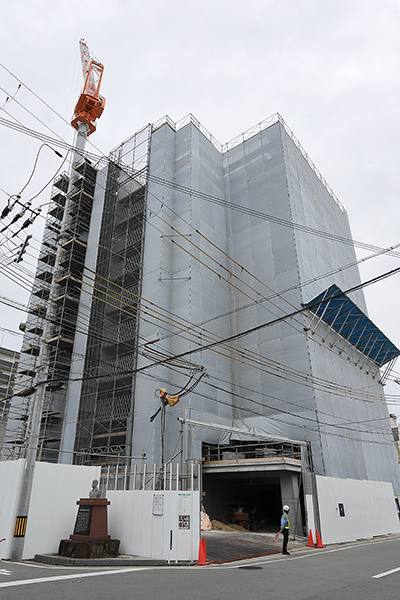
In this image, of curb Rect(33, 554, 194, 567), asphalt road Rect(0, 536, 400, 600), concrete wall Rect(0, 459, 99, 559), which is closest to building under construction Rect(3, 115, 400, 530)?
concrete wall Rect(0, 459, 99, 559)

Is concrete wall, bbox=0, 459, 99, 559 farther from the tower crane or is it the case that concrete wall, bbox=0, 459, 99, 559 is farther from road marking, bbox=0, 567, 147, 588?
the tower crane

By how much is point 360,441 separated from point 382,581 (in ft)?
74.1

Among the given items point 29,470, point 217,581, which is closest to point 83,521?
point 29,470

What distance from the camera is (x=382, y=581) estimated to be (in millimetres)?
8602

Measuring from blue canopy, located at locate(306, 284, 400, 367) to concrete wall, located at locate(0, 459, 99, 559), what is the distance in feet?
58.0

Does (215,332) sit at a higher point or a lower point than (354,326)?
lower

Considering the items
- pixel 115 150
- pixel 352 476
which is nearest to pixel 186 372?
pixel 352 476

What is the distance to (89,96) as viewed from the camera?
3500cm

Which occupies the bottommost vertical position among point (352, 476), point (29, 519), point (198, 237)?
point (29, 519)

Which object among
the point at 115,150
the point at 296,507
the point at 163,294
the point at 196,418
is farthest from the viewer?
the point at 115,150

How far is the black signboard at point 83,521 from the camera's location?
1195 cm

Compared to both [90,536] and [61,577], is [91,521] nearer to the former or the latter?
[90,536]

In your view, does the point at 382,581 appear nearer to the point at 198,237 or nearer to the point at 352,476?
the point at 352,476

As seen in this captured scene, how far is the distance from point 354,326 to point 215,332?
11.3 meters
